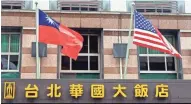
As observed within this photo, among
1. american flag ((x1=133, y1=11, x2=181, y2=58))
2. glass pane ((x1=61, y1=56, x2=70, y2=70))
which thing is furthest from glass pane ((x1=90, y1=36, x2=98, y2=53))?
american flag ((x1=133, y1=11, x2=181, y2=58))

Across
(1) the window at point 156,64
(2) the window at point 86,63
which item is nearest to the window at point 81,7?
(2) the window at point 86,63

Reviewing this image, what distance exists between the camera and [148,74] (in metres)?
16.1

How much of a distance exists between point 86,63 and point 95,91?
97.0 inches

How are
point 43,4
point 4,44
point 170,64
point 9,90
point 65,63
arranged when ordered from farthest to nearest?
point 170,64 < point 65,63 < point 4,44 < point 43,4 < point 9,90

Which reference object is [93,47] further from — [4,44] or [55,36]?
[4,44]

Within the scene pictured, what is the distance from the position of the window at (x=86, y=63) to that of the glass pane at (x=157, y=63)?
2.19 metres

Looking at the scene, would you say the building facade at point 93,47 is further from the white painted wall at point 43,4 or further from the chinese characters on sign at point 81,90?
the chinese characters on sign at point 81,90

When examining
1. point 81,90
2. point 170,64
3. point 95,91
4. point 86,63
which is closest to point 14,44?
point 86,63

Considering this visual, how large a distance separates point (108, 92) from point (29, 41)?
12.7ft

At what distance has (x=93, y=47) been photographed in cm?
1633

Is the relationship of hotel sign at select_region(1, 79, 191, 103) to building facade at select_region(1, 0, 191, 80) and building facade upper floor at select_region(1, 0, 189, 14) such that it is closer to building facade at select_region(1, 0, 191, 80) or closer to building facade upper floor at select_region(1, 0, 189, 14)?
building facade at select_region(1, 0, 191, 80)

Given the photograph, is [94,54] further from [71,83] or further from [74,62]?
[71,83]

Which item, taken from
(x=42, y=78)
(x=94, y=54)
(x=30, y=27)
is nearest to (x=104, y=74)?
(x=94, y=54)

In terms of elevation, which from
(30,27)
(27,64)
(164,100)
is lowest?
(164,100)
